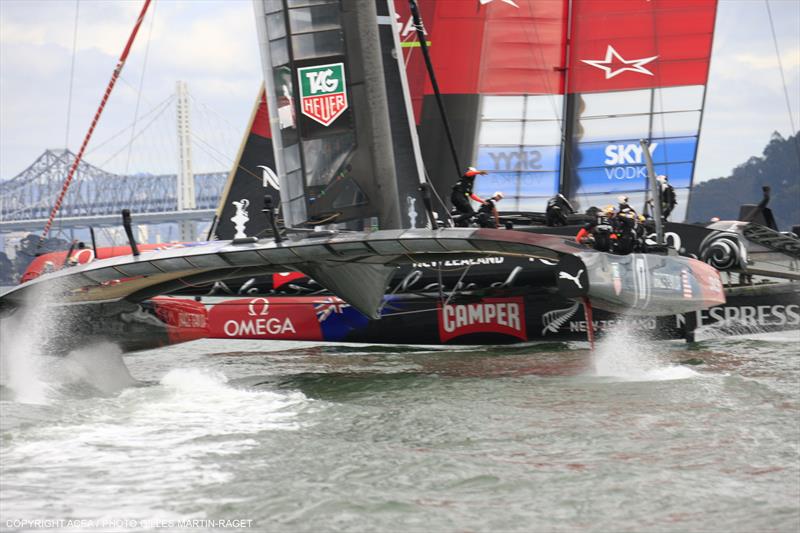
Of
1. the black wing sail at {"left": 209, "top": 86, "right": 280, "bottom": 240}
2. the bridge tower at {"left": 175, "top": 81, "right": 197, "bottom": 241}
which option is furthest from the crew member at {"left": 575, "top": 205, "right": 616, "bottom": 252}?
the bridge tower at {"left": 175, "top": 81, "right": 197, "bottom": 241}

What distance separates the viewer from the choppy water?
298cm

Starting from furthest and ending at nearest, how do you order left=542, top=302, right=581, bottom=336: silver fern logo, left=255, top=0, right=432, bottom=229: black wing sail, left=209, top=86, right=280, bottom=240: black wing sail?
left=209, top=86, right=280, bottom=240: black wing sail < left=542, top=302, right=581, bottom=336: silver fern logo < left=255, top=0, right=432, bottom=229: black wing sail

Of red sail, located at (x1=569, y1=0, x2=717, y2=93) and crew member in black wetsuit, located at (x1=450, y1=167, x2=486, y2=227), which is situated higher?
red sail, located at (x1=569, y1=0, x2=717, y2=93)

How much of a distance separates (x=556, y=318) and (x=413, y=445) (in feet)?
12.1

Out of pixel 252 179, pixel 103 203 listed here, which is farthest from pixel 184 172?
pixel 252 179

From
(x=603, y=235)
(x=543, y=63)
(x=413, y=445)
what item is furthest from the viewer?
(x=543, y=63)

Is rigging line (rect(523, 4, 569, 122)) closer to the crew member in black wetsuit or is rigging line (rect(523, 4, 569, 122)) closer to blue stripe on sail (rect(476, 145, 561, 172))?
blue stripe on sail (rect(476, 145, 561, 172))

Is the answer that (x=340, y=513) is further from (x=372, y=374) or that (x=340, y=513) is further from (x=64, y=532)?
(x=372, y=374)

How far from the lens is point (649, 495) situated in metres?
3.12

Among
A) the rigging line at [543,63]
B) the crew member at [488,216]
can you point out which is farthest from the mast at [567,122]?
the crew member at [488,216]

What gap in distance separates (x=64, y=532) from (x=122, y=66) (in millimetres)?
5860

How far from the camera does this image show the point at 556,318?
739 centimetres

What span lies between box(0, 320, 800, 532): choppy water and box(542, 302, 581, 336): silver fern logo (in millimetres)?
1005

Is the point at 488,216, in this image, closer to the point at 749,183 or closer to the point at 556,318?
the point at 556,318
